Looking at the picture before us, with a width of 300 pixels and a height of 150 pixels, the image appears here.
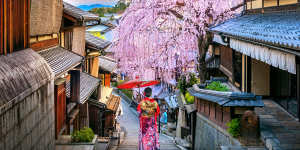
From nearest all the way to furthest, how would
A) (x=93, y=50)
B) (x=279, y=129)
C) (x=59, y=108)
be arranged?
1. (x=279, y=129)
2. (x=59, y=108)
3. (x=93, y=50)

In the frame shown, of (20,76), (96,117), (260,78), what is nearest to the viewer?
A: (20,76)

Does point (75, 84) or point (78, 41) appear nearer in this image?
point (75, 84)

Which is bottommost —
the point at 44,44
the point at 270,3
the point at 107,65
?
the point at 107,65

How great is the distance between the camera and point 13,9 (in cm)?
633

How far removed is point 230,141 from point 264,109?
7.88ft

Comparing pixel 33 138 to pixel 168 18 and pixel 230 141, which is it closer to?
pixel 230 141

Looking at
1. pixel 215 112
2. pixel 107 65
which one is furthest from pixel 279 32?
pixel 107 65

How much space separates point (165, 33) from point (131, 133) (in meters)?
10.8

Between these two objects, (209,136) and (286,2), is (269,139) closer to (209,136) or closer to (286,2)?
(209,136)

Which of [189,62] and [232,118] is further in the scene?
[189,62]

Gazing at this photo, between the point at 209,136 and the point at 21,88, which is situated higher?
the point at 21,88

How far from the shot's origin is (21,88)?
505cm

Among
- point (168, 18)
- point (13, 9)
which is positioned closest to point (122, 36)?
point (168, 18)

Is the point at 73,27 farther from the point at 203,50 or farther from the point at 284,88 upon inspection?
the point at 284,88
